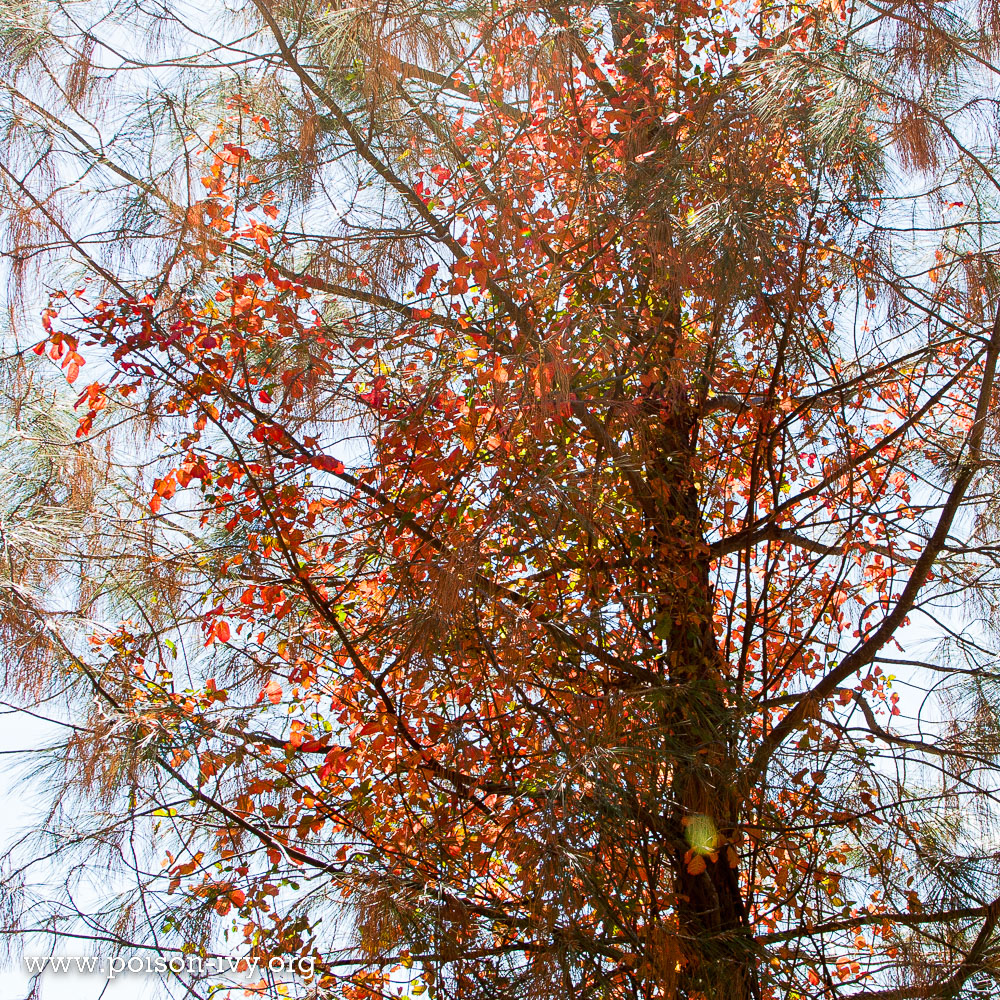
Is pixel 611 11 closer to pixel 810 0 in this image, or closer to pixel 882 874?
pixel 810 0

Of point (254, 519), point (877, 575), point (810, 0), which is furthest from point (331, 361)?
point (810, 0)

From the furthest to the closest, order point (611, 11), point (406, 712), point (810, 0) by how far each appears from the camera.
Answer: point (810, 0), point (611, 11), point (406, 712)

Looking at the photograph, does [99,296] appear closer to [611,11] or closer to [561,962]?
[611,11]

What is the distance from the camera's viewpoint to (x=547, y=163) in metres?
3.30

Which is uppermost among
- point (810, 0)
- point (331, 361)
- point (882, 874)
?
point (810, 0)

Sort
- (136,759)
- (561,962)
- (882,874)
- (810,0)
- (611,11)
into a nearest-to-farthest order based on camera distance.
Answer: (561,962)
(136,759)
(882,874)
(611,11)
(810,0)

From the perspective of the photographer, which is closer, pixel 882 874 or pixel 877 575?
pixel 882 874

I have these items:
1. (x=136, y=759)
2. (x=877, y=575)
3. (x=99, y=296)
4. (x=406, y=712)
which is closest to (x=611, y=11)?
(x=99, y=296)

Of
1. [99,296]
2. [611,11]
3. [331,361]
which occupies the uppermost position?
[611,11]

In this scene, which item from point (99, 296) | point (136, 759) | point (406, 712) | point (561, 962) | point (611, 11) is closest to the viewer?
point (561, 962)

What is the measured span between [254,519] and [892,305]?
2258mm

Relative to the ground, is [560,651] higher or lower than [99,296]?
lower

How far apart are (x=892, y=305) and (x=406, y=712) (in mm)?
2102

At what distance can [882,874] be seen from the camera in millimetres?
2623
